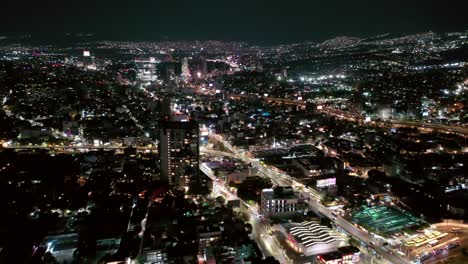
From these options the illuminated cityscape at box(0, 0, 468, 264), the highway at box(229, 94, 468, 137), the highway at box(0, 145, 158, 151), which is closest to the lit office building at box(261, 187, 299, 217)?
the illuminated cityscape at box(0, 0, 468, 264)

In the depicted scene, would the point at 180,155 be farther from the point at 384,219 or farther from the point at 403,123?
the point at 403,123

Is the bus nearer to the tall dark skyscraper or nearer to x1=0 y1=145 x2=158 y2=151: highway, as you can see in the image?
the tall dark skyscraper

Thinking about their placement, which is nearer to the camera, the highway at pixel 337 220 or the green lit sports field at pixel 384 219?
the highway at pixel 337 220

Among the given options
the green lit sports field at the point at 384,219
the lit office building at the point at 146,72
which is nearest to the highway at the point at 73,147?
the green lit sports field at the point at 384,219

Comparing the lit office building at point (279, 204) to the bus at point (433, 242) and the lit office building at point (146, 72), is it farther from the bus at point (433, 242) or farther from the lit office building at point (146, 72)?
the lit office building at point (146, 72)

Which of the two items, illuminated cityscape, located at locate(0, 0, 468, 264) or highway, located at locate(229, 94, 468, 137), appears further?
highway, located at locate(229, 94, 468, 137)

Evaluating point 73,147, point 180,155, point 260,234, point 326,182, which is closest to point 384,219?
point 326,182

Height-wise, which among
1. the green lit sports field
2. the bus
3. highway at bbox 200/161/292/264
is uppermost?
the green lit sports field

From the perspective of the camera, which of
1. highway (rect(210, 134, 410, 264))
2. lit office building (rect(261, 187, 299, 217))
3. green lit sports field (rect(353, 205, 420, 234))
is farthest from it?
lit office building (rect(261, 187, 299, 217))
